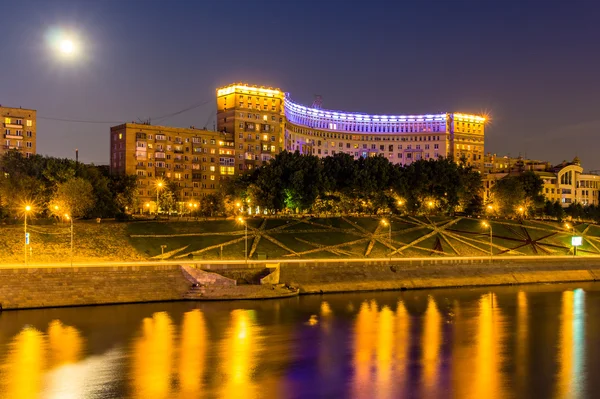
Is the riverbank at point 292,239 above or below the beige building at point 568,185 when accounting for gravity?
below

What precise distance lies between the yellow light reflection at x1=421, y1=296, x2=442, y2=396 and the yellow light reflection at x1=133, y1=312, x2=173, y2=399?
49.5 feet

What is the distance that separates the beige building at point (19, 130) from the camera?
11806 centimetres

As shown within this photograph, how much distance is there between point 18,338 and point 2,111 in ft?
276

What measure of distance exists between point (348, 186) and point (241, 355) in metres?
70.2

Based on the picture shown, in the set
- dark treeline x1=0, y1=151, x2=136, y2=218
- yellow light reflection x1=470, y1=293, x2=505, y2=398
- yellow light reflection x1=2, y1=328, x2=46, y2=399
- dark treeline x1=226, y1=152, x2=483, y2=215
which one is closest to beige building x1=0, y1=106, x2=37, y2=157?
dark treeline x1=0, y1=151, x2=136, y2=218

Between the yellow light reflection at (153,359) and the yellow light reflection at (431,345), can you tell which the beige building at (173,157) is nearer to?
the yellow light reflection at (153,359)

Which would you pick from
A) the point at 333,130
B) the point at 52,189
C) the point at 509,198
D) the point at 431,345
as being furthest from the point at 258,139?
the point at 431,345

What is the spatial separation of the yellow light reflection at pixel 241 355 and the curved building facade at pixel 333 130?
3480 inches

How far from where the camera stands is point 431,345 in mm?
46781

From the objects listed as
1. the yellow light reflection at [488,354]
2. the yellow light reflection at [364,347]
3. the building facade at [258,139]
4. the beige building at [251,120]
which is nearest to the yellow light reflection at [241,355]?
the yellow light reflection at [364,347]

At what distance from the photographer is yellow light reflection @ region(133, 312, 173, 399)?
35312 millimetres

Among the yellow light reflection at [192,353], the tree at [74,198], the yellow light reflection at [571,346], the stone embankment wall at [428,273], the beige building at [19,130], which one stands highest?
the beige building at [19,130]

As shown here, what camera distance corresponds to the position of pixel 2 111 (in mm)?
118062

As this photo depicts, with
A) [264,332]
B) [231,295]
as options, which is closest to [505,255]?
[231,295]
